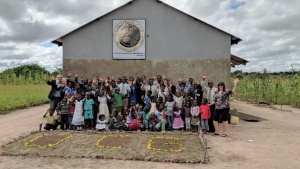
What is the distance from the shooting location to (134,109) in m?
10.7

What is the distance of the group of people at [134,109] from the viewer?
34.3ft

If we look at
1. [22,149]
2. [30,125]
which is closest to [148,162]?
[22,149]

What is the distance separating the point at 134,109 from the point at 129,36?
4.12 meters

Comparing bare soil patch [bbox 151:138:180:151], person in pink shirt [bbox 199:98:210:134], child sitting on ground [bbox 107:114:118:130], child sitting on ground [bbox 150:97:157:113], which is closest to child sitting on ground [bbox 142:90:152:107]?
child sitting on ground [bbox 150:97:157:113]

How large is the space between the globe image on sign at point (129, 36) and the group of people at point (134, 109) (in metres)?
2.75

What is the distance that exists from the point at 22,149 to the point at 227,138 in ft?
20.1

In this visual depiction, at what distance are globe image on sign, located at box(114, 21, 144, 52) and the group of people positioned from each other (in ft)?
9.02

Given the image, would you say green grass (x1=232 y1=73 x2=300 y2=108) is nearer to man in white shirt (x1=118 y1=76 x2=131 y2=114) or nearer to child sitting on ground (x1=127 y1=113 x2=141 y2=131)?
man in white shirt (x1=118 y1=76 x2=131 y2=114)

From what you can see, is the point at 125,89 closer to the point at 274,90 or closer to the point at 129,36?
the point at 129,36

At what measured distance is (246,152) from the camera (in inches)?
313

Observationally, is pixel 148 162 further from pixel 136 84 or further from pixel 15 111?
pixel 15 111

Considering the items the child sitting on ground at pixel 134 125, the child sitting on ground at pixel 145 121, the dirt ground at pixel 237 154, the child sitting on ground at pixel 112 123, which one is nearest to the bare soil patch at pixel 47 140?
the dirt ground at pixel 237 154

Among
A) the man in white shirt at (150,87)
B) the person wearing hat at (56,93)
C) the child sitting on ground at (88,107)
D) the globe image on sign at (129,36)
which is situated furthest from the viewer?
the globe image on sign at (129,36)

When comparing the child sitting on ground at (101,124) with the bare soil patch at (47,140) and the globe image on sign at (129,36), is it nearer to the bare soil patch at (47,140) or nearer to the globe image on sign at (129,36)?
the bare soil patch at (47,140)
